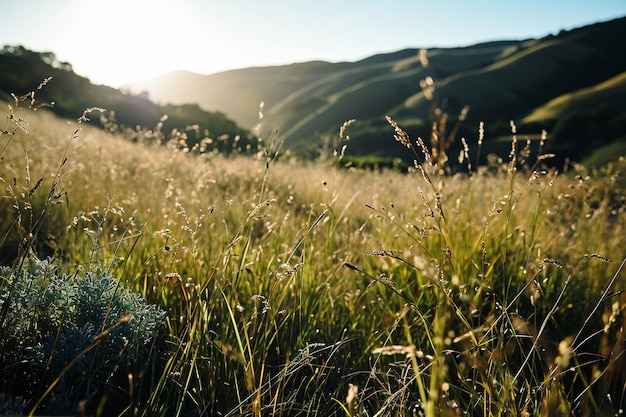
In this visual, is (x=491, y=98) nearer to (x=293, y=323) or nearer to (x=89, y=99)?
(x=89, y=99)

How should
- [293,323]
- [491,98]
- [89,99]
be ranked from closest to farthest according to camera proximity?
[293,323] < [89,99] < [491,98]

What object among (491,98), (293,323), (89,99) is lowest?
(293,323)

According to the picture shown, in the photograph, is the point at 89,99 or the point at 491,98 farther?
the point at 491,98

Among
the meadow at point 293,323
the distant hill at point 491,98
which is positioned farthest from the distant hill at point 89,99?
the meadow at point 293,323

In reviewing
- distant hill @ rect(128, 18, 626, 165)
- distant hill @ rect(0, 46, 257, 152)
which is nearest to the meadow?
distant hill @ rect(0, 46, 257, 152)

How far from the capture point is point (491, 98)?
224ft

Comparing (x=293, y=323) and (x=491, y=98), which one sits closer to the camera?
(x=293, y=323)

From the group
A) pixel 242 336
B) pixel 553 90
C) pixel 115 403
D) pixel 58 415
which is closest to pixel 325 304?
pixel 242 336

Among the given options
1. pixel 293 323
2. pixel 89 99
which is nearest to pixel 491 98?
pixel 89 99

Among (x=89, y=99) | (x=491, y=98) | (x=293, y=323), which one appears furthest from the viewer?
(x=491, y=98)

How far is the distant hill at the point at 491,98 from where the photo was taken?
45812 millimetres

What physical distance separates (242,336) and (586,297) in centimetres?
230

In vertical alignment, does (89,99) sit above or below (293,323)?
above

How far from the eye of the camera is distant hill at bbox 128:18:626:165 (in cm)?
4581
